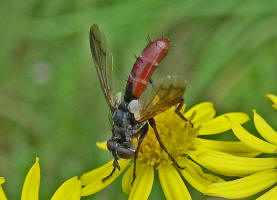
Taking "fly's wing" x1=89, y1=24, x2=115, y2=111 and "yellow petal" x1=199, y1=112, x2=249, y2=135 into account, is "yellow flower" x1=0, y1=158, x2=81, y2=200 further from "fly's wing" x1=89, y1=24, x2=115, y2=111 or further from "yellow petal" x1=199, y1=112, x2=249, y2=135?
"yellow petal" x1=199, y1=112, x2=249, y2=135

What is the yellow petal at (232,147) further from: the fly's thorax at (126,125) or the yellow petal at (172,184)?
the fly's thorax at (126,125)

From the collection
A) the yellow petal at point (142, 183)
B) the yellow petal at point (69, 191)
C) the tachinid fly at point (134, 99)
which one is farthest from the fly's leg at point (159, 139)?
the yellow petal at point (69, 191)

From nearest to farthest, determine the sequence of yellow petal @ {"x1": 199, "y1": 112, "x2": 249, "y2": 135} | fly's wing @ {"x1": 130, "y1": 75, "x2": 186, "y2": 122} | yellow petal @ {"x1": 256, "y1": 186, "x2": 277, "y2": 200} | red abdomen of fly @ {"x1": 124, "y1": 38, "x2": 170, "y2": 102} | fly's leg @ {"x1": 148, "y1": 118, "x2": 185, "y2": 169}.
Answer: fly's wing @ {"x1": 130, "y1": 75, "x2": 186, "y2": 122}
yellow petal @ {"x1": 256, "y1": 186, "x2": 277, "y2": 200}
fly's leg @ {"x1": 148, "y1": 118, "x2": 185, "y2": 169}
red abdomen of fly @ {"x1": 124, "y1": 38, "x2": 170, "y2": 102}
yellow petal @ {"x1": 199, "y1": 112, "x2": 249, "y2": 135}

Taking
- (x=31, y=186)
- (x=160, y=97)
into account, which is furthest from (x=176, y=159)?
(x=31, y=186)

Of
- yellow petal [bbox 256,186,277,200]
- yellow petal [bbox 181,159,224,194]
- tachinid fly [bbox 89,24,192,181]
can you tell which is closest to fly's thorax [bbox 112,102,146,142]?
tachinid fly [bbox 89,24,192,181]

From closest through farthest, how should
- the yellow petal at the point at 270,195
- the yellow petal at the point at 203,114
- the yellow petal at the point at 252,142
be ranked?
the yellow petal at the point at 270,195 < the yellow petal at the point at 252,142 < the yellow petal at the point at 203,114

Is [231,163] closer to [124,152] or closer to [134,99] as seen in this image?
[124,152]

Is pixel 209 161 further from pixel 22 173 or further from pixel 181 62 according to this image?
pixel 181 62
